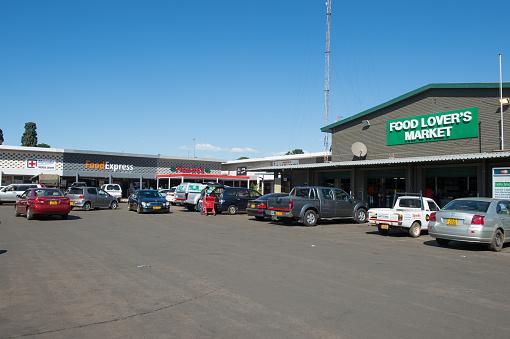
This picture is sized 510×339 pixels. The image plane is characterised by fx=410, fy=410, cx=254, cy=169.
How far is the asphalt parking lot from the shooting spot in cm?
512

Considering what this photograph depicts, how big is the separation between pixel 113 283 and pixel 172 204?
99.1 feet

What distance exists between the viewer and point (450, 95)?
2286 centimetres

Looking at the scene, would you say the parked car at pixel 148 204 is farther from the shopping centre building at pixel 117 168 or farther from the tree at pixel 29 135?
the tree at pixel 29 135

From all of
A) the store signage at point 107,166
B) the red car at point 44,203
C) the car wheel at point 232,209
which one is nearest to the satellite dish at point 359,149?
the car wheel at point 232,209

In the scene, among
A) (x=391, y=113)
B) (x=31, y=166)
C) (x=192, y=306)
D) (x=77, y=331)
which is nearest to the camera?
(x=77, y=331)

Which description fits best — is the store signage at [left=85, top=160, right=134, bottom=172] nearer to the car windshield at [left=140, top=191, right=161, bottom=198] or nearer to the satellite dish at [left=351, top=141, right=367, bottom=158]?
the car windshield at [left=140, top=191, right=161, bottom=198]

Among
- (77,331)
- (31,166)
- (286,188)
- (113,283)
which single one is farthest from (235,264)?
(31,166)

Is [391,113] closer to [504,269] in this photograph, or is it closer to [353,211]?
[353,211]

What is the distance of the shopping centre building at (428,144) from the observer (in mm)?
20578

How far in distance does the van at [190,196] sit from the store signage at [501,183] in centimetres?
1766

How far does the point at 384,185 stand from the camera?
25.6 metres

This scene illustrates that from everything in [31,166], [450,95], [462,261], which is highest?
[450,95]

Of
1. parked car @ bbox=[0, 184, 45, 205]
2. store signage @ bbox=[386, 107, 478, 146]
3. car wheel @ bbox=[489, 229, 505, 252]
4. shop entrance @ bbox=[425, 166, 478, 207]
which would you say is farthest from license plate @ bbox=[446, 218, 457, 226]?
parked car @ bbox=[0, 184, 45, 205]

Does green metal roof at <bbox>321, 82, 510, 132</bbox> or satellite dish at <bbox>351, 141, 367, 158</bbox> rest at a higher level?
green metal roof at <bbox>321, 82, 510, 132</bbox>
